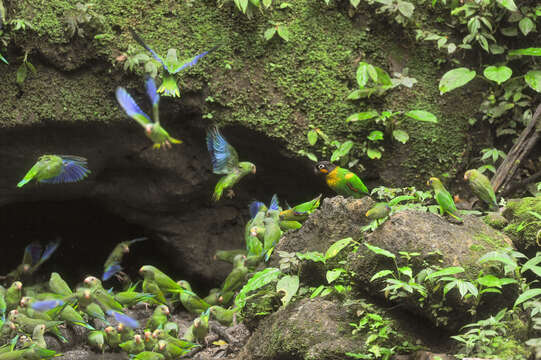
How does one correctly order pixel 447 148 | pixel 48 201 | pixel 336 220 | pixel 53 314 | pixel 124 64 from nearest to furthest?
pixel 336 220
pixel 53 314
pixel 124 64
pixel 447 148
pixel 48 201

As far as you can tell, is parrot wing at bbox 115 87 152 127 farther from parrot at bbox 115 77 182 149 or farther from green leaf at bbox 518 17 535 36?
green leaf at bbox 518 17 535 36

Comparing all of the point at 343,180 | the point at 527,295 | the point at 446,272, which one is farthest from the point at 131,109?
the point at 527,295

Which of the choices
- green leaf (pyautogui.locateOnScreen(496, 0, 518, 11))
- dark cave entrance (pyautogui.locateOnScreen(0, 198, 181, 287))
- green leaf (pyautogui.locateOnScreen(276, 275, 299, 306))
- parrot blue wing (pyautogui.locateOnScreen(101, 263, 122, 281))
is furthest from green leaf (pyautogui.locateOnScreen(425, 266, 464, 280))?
dark cave entrance (pyautogui.locateOnScreen(0, 198, 181, 287))

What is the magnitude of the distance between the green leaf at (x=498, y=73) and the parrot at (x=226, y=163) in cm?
246

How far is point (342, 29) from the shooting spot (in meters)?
6.00

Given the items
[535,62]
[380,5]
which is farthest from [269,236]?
[535,62]

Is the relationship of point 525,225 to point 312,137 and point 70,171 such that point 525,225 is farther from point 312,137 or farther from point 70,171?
point 70,171

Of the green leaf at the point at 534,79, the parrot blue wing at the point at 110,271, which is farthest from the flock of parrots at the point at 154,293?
the green leaf at the point at 534,79

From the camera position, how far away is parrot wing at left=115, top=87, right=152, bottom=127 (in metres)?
4.41

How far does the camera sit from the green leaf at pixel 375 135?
569 cm

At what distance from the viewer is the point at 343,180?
15.9 feet

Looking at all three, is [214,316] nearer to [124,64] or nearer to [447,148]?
[124,64]

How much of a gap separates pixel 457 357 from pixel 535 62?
3.72 meters

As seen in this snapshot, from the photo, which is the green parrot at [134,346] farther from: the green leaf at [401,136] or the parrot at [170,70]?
the green leaf at [401,136]
